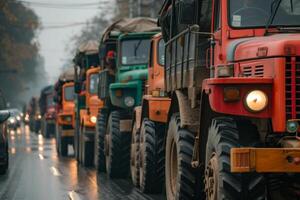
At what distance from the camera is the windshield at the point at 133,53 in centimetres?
1855

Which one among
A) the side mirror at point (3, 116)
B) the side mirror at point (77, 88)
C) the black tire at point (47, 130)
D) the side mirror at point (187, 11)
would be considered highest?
the side mirror at point (187, 11)

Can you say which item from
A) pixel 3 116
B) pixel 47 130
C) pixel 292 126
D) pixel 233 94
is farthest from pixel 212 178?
pixel 47 130

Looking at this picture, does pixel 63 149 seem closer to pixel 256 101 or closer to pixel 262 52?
pixel 262 52

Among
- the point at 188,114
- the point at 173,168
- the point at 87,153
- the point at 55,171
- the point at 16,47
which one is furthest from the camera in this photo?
the point at 16,47

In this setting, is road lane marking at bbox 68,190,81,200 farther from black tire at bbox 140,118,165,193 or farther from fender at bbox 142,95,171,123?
fender at bbox 142,95,171,123

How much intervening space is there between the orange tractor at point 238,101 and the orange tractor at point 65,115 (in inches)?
643

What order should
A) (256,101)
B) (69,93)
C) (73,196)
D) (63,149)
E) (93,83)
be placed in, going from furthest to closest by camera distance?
(69,93)
(63,149)
(93,83)
(73,196)
(256,101)

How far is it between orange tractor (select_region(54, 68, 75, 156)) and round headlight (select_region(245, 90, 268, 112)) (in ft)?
62.9

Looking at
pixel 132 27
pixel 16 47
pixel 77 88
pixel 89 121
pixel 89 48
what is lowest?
pixel 89 121

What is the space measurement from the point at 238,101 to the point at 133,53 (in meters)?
10.2

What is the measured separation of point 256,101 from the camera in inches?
332

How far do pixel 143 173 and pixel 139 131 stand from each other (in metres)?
1.13

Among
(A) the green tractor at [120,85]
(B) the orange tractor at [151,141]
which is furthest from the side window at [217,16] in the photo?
(A) the green tractor at [120,85]

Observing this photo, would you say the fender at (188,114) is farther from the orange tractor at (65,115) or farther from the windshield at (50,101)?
the windshield at (50,101)
